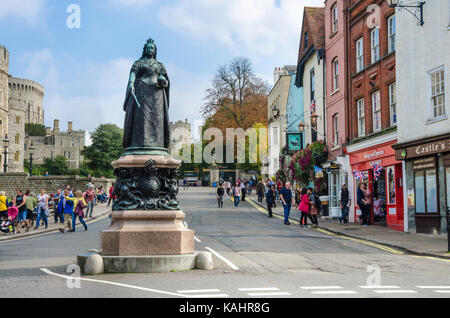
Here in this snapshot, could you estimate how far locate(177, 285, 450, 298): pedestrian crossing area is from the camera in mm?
7059

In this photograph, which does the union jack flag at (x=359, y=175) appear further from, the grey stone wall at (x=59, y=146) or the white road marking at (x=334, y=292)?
the grey stone wall at (x=59, y=146)

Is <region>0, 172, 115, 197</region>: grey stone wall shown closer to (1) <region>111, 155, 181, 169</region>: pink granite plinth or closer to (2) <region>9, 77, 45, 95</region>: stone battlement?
(1) <region>111, 155, 181, 169</region>: pink granite plinth

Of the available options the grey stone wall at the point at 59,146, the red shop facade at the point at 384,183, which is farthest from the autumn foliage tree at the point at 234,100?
the grey stone wall at the point at 59,146

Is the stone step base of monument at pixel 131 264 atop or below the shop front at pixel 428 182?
below

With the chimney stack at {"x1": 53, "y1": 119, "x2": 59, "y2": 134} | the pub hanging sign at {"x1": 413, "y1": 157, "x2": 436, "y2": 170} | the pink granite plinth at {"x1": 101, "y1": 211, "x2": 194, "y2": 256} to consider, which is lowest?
the pink granite plinth at {"x1": 101, "y1": 211, "x2": 194, "y2": 256}

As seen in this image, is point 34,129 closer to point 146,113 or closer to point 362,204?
point 362,204

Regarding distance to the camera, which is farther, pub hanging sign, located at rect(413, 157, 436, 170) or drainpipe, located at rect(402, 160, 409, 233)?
drainpipe, located at rect(402, 160, 409, 233)

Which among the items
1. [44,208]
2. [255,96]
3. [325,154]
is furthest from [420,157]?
[255,96]

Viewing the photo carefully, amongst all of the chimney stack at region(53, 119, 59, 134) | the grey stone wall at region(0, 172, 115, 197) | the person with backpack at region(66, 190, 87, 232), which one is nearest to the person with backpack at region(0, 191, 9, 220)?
the person with backpack at region(66, 190, 87, 232)

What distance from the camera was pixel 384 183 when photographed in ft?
75.4

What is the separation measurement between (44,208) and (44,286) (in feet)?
52.5

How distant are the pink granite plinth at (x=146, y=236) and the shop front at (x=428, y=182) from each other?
421 inches

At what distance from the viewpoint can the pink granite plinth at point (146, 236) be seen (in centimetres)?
938
